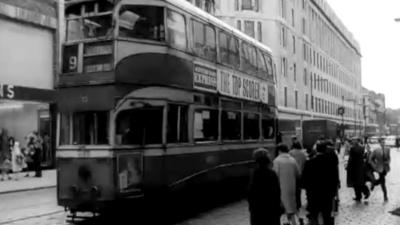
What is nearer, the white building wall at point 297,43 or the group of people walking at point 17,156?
the group of people walking at point 17,156

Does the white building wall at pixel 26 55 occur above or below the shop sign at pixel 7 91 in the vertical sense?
above

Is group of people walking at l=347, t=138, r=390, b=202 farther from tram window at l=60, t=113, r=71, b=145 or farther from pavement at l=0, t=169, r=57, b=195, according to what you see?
pavement at l=0, t=169, r=57, b=195

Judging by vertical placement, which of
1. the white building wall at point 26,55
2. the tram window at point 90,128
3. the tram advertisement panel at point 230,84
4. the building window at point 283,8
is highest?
the building window at point 283,8

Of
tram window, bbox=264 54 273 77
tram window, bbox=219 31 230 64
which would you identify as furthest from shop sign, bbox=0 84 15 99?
tram window, bbox=219 31 230 64

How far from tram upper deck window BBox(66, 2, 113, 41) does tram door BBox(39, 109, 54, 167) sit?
1565cm

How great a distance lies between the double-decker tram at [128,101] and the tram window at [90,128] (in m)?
0.02

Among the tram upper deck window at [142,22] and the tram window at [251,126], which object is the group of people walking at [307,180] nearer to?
the tram window at [251,126]

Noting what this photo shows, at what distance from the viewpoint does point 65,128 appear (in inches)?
464

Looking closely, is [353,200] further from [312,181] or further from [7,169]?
[7,169]

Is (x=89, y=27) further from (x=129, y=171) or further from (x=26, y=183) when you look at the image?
(x=26, y=183)

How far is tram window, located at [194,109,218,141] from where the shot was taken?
13.5 meters

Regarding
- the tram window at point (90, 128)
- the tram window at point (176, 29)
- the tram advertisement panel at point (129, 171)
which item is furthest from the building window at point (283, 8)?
the tram advertisement panel at point (129, 171)

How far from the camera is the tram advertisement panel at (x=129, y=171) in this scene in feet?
36.4

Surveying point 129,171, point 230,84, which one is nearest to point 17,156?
point 230,84
